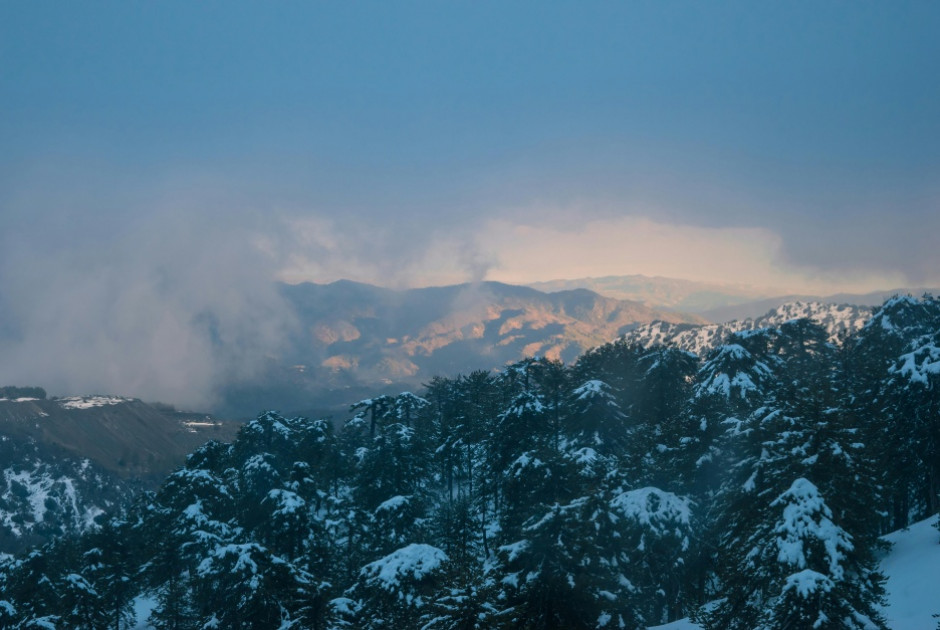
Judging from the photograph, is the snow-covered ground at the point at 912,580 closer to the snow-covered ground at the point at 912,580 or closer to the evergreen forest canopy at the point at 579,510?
the snow-covered ground at the point at 912,580

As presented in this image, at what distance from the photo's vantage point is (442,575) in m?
30.7

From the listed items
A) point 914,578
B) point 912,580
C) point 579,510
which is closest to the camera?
point 579,510

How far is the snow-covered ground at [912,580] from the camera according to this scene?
27.2 m

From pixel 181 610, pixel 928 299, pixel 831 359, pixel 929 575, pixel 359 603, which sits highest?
pixel 928 299

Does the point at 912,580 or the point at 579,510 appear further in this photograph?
the point at 912,580

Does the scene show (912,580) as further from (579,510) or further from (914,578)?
(579,510)

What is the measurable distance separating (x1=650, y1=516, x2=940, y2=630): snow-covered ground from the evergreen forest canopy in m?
1.33

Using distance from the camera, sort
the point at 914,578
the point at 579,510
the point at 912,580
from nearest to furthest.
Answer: the point at 579,510
the point at 912,580
the point at 914,578

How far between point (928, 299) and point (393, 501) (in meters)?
76.7

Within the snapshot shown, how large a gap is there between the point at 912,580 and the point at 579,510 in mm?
17679

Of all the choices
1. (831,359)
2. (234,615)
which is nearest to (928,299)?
(831,359)

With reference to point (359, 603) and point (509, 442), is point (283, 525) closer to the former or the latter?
point (359, 603)

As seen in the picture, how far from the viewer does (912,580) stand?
1203 inches

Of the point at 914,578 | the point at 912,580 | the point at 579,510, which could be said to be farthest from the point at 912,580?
the point at 579,510
